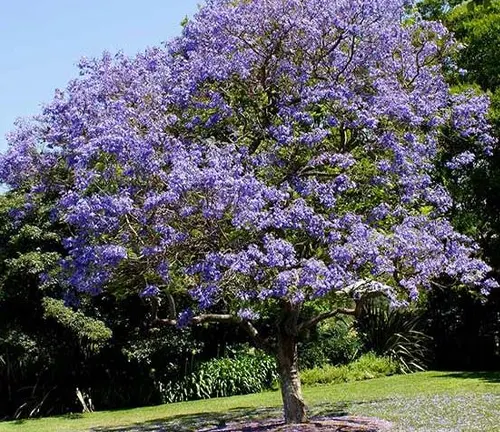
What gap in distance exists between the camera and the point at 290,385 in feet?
41.6

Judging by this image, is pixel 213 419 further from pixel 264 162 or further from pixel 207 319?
pixel 264 162

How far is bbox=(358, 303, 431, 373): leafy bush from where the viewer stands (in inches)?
885

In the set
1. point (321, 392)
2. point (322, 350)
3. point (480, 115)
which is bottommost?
point (321, 392)

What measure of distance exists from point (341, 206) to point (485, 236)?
11718 millimetres

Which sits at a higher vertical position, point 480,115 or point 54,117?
point 54,117

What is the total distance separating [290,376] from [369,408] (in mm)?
2824

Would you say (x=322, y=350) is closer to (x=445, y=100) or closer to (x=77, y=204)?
(x=445, y=100)

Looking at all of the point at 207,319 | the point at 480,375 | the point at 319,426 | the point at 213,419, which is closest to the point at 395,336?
the point at 480,375

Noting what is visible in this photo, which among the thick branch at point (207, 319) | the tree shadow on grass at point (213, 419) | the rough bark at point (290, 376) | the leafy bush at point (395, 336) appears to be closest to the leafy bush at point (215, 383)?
the tree shadow on grass at point (213, 419)

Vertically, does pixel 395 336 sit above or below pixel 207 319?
above

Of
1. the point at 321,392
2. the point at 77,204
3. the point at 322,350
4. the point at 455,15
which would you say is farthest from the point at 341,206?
the point at 455,15

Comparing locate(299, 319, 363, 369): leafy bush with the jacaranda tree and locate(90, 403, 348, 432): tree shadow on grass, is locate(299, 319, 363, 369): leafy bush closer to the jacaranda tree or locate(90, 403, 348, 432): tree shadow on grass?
locate(90, 403, 348, 432): tree shadow on grass

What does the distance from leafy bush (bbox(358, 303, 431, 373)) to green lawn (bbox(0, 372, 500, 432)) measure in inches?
55.6

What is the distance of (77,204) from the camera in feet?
33.0
